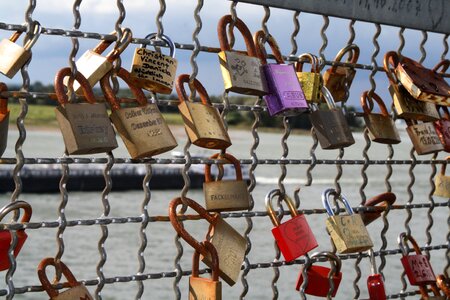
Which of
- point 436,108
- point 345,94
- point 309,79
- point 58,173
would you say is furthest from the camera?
point 58,173

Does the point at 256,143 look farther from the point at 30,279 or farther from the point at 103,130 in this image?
the point at 30,279

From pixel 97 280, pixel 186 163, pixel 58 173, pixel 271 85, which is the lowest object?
pixel 97 280

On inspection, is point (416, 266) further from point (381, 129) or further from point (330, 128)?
point (330, 128)

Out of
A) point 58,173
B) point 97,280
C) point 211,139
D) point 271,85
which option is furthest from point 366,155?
point 58,173

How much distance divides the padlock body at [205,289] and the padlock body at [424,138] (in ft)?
2.70

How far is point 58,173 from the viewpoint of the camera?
3294 cm

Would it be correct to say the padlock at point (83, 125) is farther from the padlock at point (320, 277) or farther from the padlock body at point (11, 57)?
the padlock at point (320, 277)

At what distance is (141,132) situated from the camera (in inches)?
63.6

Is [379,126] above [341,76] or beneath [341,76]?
beneath

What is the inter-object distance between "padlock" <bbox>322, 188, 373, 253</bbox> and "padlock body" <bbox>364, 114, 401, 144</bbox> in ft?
0.78

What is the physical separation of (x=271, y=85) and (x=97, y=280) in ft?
1.78

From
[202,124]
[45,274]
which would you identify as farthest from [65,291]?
[202,124]

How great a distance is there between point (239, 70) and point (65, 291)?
57 centimetres

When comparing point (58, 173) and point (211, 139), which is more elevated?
point (58, 173)
